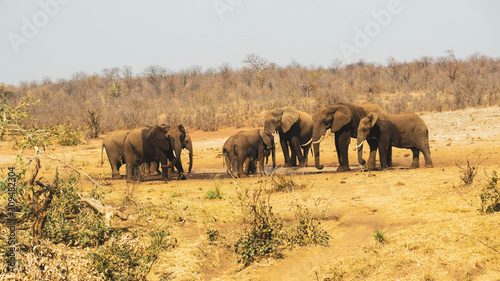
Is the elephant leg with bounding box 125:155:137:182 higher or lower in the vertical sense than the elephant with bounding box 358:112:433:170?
lower

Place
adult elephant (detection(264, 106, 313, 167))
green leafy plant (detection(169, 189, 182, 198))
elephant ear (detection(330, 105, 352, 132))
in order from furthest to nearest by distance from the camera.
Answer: adult elephant (detection(264, 106, 313, 167)), elephant ear (detection(330, 105, 352, 132)), green leafy plant (detection(169, 189, 182, 198))

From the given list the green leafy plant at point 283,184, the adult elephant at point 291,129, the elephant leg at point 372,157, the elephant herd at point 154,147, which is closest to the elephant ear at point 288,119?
the adult elephant at point 291,129

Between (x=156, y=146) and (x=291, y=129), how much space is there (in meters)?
4.80

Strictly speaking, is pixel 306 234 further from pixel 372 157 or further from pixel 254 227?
pixel 372 157

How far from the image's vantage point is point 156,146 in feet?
43.1

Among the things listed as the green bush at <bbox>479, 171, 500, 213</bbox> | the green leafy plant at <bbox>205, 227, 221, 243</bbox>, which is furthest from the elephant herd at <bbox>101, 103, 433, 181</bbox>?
the green bush at <bbox>479, 171, 500, 213</bbox>

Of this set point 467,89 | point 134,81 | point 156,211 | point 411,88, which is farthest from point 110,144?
point 134,81

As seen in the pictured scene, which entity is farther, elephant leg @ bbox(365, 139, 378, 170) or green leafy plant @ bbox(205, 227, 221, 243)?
elephant leg @ bbox(365, 139, 378, 170)

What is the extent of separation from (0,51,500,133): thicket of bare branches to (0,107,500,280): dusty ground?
403 inches

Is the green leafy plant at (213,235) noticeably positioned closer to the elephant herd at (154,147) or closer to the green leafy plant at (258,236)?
the green leafy plant at (258,236)

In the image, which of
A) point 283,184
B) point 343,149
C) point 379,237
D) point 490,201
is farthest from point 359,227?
point 343,149

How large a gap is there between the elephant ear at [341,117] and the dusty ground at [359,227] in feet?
4.26

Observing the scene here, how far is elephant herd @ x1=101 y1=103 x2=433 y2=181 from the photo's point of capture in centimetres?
1302

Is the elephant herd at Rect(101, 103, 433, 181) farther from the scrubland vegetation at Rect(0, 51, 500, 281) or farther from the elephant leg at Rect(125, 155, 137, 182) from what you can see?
the scrubland vegetation at Rect(0, 51, 500, 281)
